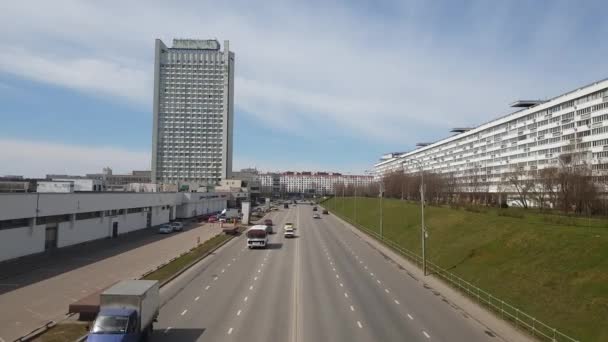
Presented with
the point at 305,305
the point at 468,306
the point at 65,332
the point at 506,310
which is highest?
the point at 65,332

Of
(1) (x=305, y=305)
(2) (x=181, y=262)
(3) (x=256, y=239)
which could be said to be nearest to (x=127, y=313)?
(1) (x=305, y=305)

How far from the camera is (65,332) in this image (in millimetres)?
18266

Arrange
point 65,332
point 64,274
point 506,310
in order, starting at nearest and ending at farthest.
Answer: point 65,332
point 506,310
point 64,274

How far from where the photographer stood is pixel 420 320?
70.5ft

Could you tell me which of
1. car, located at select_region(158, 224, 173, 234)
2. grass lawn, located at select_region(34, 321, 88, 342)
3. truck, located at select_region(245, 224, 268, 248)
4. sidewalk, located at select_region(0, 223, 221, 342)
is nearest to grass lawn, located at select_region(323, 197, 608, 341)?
truck, located at select_region(245, 224, 268, 248)

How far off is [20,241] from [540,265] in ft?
120

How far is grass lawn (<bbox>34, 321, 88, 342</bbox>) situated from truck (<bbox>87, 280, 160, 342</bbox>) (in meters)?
1.83

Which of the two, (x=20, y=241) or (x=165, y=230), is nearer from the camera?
(x=20, y=241)

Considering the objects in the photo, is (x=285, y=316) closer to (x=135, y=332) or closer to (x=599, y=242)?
(x=135, y=332)

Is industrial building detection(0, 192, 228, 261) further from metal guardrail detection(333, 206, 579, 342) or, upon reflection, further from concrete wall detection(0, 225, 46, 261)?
metal guardrail detection(333, 206, 579, 342)

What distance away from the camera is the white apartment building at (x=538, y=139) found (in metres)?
80.2

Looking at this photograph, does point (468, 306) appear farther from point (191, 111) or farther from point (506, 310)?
point (191, 111)

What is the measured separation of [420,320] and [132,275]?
20.1 metres

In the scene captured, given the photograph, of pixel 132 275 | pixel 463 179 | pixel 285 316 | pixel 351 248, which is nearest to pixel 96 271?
pixel 132 275
